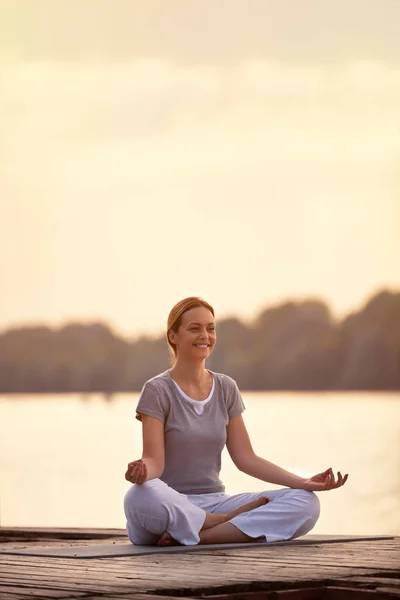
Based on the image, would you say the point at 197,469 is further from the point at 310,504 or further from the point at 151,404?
the point at 310,504

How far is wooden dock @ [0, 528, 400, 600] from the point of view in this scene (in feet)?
9.32

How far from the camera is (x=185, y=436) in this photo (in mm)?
4391

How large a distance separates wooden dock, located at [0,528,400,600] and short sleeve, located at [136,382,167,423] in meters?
0.64

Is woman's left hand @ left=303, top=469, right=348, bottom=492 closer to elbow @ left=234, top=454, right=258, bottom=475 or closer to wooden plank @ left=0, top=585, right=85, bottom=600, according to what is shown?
elbow @ left=234, top=454, right=258, bottom=475

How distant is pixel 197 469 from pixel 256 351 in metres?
18.3

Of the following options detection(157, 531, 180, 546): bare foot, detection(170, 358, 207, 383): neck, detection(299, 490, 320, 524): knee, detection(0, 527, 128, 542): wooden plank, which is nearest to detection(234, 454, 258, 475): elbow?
detection(299, 490, 320, 524): knee

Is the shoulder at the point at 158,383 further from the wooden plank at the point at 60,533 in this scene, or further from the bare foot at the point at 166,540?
the wooden plank at the point at 60,533

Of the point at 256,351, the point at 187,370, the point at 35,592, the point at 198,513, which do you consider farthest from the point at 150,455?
the point at 256,351

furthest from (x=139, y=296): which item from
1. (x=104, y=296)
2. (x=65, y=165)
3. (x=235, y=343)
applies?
(x=235, y=343)

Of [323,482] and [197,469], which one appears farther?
[197,469]

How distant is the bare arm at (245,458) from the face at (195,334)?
1.13 feet

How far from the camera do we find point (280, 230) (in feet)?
91.9

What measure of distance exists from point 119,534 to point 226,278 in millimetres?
22984

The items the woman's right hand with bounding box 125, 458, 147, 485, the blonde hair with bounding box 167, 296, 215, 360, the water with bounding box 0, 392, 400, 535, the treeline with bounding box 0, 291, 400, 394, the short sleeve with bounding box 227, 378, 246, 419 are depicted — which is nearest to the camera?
the woman's right hand with bounding box 125, 458, 147, 485
